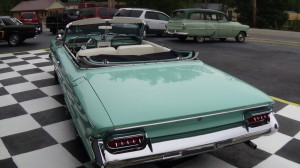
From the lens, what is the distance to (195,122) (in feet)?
6.86

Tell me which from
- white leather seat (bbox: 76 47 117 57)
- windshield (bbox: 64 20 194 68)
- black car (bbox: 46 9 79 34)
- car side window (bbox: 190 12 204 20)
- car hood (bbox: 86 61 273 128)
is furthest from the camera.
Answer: black car (bbox: 46 9 79 34)

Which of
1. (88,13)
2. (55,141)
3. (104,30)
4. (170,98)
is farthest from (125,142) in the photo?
(88,13)

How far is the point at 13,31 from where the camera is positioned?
10883 mm

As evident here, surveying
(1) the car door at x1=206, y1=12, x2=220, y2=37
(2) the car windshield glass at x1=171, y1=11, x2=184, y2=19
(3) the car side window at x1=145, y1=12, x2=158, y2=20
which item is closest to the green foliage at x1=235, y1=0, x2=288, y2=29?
(3) the car side window at x1=145, y1=12, x2=158, y2=20

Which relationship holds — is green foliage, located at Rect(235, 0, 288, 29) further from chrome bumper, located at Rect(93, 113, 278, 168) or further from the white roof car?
chrome bumper, located at Rect(93, 113, 278, 168)

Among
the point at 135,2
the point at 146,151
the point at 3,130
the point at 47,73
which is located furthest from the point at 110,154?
the point at 135,2

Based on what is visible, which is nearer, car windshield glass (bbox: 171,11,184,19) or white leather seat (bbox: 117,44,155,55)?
white leather seat (bbox: 117,44,155,55)

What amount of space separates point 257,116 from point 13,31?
35.5ft

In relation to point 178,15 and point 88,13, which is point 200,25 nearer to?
point 178,15

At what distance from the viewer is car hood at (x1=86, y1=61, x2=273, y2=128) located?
79.7 inches

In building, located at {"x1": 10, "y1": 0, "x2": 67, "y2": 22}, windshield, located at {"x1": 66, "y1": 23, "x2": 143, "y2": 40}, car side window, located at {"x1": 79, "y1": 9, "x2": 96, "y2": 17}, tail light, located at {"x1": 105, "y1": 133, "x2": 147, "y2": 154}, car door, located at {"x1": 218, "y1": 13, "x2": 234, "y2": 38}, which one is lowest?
tail light, located at {"x1": 105, "y1": 133, "x2": 147, "y2": 154}

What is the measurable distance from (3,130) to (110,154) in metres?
2.23

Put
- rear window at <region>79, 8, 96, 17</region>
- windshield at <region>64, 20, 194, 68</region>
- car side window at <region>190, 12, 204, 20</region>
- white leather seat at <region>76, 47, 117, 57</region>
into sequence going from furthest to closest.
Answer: rear window at <region>79, 8, 96, 17</region>
car side window at <region>190, 12, 204, 20</region>
white leather seat at <region>76, 47, 117, 57</region>
windshield at <region>64, 20, 194, 68</region>

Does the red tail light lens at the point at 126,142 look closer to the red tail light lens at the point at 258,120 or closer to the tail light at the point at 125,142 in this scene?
the tail light at the point at 125,142
